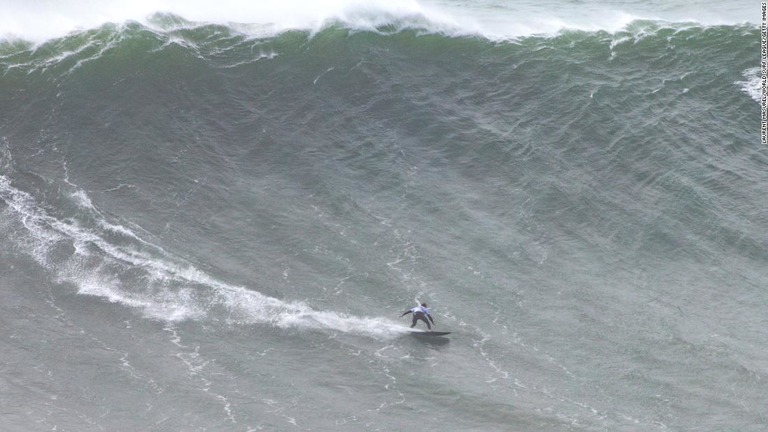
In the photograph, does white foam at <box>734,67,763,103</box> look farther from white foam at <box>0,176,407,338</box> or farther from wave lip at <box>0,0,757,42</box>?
white foam at <box>0,176,407,338</box>

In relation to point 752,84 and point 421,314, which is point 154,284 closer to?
point 421,314

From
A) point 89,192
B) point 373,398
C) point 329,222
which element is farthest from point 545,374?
point 89,192

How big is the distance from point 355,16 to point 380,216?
1912cm

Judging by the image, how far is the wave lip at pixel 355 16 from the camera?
62219 mm

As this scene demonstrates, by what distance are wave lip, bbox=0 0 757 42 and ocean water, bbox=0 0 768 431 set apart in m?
0.19

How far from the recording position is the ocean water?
4025 centimetres

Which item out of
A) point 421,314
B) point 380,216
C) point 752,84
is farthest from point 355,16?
point 421,314

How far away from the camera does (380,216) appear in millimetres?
50094

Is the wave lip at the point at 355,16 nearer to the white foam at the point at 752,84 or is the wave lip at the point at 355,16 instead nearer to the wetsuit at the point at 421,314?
the white foam at the point at 752,84

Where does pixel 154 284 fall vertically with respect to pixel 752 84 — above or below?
below

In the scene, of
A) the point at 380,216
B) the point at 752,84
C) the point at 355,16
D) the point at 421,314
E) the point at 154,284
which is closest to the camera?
the point at 421,314

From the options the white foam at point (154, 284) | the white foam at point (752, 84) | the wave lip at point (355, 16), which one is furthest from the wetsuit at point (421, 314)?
the white foam at point (752, 84)

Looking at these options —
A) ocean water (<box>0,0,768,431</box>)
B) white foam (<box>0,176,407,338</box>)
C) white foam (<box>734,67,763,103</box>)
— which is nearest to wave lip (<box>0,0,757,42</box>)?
ocean water (<box>0,0,768,431</box>)

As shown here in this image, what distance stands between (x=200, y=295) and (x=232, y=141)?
12.1 metres
